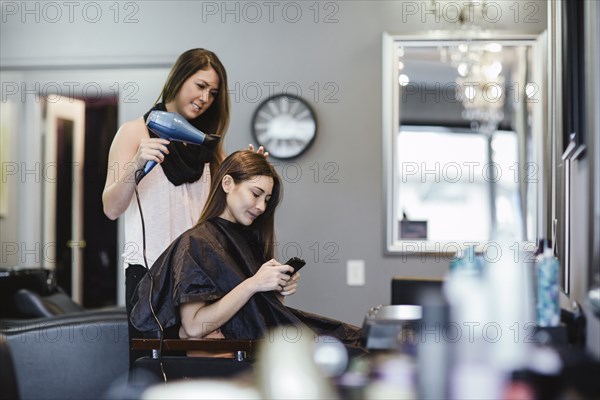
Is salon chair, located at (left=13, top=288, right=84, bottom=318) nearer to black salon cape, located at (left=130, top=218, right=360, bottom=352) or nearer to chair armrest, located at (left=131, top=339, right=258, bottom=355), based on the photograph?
black salon cape, located at (left=130, top=218, right=360, bottom=352)

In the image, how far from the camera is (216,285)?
2.23m

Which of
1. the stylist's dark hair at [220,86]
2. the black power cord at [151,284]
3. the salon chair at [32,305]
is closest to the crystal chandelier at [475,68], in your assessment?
the stylist's dark hair at [220,86]

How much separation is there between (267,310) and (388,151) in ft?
5.09

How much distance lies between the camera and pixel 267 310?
2309 mm

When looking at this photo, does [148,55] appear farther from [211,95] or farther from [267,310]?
[267,310]

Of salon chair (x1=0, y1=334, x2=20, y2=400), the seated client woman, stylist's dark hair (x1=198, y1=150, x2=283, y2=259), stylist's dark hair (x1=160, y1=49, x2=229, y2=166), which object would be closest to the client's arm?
the seated client woman

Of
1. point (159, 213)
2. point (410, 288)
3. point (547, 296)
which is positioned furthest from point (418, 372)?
point (410, 288)

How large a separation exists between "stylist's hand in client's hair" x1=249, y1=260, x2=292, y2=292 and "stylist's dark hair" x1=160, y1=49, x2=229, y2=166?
0.65 metres

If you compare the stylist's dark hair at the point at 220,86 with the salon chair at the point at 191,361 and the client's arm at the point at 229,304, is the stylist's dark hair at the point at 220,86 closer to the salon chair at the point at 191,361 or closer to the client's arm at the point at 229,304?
the client's arm at the point at 229,304

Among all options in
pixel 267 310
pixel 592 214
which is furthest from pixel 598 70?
pixel 267 310

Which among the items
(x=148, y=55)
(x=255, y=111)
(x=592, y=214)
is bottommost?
(x=592, y=214)

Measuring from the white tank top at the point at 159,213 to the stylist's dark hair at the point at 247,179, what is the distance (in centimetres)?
27

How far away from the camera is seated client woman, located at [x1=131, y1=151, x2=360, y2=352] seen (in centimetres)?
212

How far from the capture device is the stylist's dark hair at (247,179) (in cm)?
232
